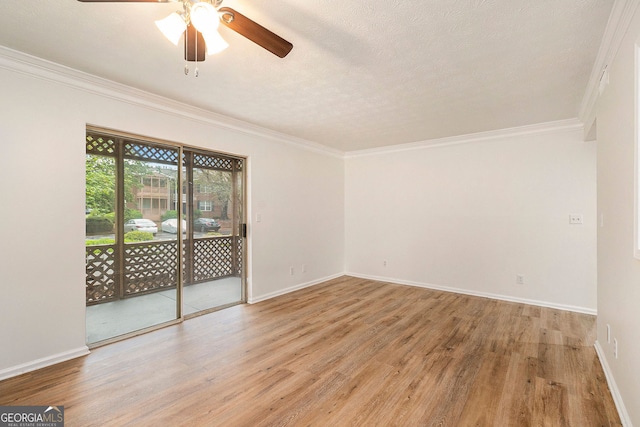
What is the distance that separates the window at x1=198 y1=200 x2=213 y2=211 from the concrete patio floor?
0.96 metres

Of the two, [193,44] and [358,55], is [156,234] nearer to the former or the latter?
[193,44]

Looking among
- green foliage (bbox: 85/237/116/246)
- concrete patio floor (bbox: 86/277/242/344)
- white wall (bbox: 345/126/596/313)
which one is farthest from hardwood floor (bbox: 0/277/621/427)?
green foliage (bbox: 85/237/116/246)

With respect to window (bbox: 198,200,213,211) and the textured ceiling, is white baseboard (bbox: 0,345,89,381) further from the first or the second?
the textured ceiling

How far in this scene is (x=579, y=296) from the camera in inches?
147

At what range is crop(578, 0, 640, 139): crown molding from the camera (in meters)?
1.64

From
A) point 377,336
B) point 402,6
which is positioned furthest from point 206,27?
point 377,336

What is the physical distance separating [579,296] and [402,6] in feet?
13.6

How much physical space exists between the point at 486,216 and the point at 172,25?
4434mm

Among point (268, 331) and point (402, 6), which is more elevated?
point (402, 6)

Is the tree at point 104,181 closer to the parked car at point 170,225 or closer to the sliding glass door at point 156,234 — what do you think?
the sliding glass door at point 156,234

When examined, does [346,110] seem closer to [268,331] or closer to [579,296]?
[268,331]

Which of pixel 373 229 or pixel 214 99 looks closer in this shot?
pixel 214 99

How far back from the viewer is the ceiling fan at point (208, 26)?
1.45 meters

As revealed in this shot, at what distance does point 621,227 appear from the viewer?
1.83 meters
